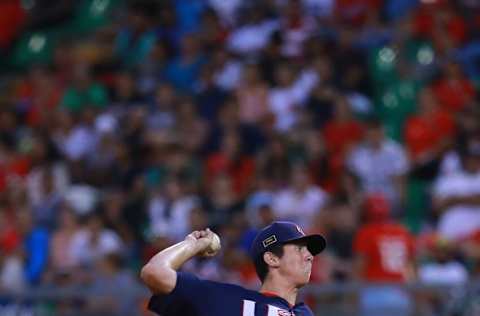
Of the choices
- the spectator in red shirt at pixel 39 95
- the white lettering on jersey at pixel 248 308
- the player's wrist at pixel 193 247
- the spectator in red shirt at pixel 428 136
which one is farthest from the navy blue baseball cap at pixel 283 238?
the spectator in red shirt at pixel 39 95

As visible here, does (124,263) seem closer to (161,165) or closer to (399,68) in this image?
(161,165)

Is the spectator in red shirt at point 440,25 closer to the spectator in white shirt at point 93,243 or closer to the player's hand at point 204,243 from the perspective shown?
the spectator in white shirt at point 93,243

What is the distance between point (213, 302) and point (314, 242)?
632mm

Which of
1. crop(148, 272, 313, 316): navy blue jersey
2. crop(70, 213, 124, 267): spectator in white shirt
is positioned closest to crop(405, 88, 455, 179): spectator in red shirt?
crop(70, 213, 124, 267): spectator in white shirt

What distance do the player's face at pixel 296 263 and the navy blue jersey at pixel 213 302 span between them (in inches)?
5.1

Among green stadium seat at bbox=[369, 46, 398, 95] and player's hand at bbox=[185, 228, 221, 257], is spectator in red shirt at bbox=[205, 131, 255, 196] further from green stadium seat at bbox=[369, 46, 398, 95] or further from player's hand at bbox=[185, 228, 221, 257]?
player's hand at bbox=[185, 228, 221, 257]

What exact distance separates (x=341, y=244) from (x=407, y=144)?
172 cm

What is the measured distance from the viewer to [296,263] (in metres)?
7.09

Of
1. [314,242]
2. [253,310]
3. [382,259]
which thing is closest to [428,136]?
[382,259]

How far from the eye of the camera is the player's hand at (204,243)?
6779 millimetres

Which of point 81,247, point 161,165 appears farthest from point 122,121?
point 81,247

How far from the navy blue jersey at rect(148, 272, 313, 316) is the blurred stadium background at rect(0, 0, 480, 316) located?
4868 millimetres

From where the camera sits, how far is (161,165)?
14.9 metres

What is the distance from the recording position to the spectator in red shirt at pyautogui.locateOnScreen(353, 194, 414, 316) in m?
11.9
